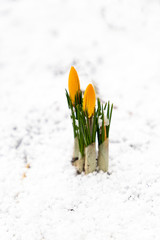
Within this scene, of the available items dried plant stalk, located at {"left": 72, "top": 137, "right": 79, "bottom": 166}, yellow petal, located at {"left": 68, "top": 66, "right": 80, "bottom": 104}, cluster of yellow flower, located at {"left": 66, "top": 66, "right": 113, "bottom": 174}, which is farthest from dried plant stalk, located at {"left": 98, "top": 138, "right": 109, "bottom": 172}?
yellow petal, located at {"left": 68, "top": 66, "right": 80, "bottom": 104}

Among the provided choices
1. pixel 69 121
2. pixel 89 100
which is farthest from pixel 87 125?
pixel 69 121

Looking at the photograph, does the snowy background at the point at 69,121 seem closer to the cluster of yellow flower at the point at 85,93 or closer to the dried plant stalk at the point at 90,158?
the dried plant stalk at the point at 90,158

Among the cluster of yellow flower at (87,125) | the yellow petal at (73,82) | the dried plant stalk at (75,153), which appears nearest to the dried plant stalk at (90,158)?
the cluster of yellow flower at (87,125)

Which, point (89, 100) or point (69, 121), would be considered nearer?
point (89, 100)

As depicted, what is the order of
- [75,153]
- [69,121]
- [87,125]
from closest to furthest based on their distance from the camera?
[87,125]
[75,153]
[69,121]

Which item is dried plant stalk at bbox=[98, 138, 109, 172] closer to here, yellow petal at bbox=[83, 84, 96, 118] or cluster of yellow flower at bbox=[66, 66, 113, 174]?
cluster of yellow flower at bbox=[66, 66, 113, 174]

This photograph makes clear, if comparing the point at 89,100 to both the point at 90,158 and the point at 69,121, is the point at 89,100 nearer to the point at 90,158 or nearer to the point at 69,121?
the point at 90,158
